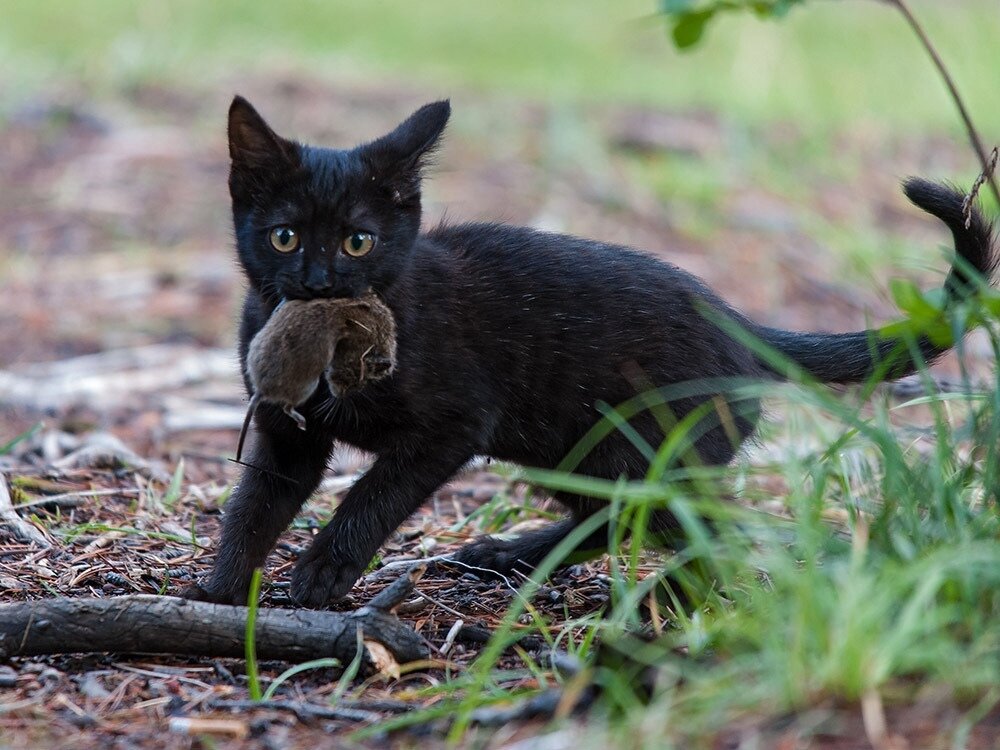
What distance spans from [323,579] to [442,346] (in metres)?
0.73

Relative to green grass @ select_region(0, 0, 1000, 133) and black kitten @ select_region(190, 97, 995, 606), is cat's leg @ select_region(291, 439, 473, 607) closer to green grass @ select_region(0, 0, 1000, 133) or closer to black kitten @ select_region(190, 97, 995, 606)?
black kitten @ select_region(190, 97, 995, 606)

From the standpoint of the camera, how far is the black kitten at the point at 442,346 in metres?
3.17

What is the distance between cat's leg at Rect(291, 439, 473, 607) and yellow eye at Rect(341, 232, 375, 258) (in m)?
0.54

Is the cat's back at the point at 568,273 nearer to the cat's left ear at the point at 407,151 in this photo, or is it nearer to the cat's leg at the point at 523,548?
the cat's left ear at the point at 407,151

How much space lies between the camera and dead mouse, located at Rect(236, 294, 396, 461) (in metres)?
2.88

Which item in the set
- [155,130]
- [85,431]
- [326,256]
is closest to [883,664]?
[326,256]

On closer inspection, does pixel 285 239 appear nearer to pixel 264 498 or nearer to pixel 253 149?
pixel 253 149

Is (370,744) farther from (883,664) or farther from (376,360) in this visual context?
(376,360)

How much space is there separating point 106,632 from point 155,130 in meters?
6.34

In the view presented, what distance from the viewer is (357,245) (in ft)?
10.8

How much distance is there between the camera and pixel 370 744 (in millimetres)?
2086

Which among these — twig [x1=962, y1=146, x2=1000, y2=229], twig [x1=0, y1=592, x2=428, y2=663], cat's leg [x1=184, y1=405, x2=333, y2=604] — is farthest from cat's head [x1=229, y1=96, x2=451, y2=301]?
twig [x1=962, y1=146, x2=1000, y2=229]

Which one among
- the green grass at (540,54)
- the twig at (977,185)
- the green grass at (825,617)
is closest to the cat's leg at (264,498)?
the green grass at (825,617)

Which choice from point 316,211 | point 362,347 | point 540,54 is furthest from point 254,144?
point 540,54
